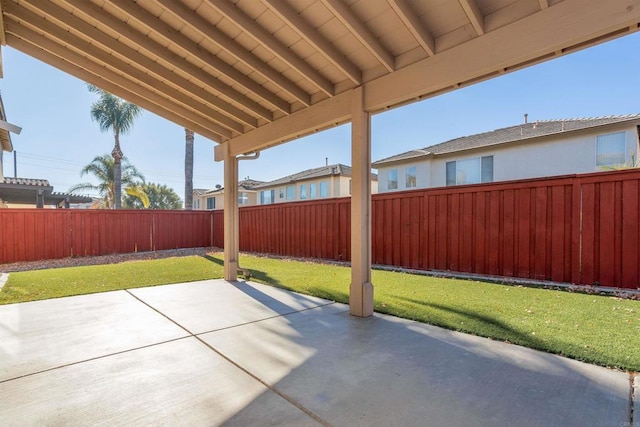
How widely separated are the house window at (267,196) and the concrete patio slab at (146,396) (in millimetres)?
20832

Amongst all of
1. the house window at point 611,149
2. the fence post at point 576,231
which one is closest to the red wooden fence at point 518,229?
the fence post at point 576,231

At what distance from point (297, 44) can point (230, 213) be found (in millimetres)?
4005

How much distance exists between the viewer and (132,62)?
4.23 m

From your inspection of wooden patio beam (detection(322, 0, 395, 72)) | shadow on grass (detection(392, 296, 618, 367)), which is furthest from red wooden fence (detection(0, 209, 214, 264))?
wooden patio beam (detection(322, 0, 395, 72))

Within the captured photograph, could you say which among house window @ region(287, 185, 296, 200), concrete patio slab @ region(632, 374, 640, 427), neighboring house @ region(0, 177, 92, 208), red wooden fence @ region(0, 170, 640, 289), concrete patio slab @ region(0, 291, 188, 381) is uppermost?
house window @ region(287, 185, 296, 200)

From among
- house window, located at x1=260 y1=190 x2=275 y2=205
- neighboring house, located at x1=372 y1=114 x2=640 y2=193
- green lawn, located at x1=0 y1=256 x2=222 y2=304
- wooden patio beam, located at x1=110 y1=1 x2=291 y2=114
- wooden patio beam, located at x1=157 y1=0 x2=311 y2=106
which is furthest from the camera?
house window, located at x1=260 y1=190 x2=275 y2=205

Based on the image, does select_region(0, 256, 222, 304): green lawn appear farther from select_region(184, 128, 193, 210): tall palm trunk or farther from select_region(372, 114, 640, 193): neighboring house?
select_region(372, 114, 640, 193): neighboring house

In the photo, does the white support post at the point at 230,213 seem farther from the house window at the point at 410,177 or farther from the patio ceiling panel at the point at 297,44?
the house window at the point at 410,177

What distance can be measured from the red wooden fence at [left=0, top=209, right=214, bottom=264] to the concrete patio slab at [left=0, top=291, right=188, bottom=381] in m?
6.89

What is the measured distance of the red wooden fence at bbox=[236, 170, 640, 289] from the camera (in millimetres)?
5168

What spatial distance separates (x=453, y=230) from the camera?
7.04 metres

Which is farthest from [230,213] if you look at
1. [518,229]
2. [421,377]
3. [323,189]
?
[323,189]

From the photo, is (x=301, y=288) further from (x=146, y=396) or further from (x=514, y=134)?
(x=514, y=134)

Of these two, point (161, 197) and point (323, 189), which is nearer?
point (323, 189)
